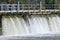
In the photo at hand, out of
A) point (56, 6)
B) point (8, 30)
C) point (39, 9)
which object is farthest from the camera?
point (56, 6)

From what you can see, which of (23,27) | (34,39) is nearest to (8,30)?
(23,27)

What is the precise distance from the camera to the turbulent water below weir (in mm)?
17922

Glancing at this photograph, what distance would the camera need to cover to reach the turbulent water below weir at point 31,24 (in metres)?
17.9

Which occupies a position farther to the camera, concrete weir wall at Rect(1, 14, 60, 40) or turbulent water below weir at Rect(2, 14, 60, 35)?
turbulent water below weir at Rect(2, 14, 60, 35)

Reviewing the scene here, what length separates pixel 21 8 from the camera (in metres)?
19.7

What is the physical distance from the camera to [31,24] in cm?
1842

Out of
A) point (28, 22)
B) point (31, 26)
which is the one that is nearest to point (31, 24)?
point (31, 26)

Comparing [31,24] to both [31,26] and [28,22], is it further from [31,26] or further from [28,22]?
[28,22]

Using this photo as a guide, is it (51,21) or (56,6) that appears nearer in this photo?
(51,21)

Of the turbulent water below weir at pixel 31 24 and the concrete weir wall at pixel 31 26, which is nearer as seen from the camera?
the concrete weir wall at pixel 31 26

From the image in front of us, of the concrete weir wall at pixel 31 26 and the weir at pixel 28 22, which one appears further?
the weir at pixel 28 22

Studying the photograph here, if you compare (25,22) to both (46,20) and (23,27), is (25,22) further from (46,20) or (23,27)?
(46,20)

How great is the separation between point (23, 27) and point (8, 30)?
1078 mm

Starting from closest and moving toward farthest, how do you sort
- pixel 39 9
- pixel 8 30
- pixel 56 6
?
pixel 8 30 < pixel 39 9 < pixel 56 6
